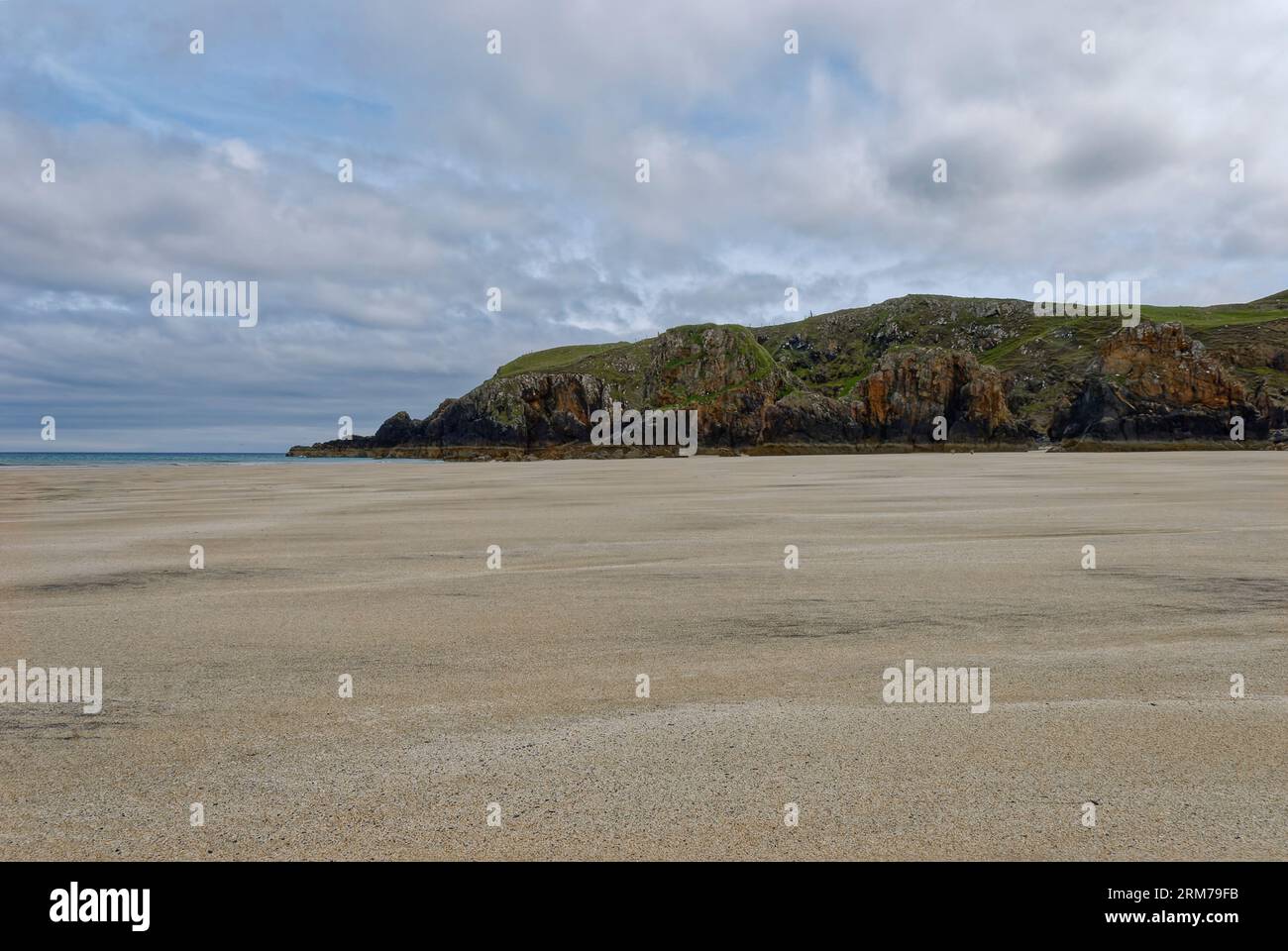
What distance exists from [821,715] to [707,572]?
4.49 m

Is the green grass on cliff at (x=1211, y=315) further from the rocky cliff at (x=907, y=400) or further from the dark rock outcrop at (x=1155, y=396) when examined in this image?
the dark rock outcrop at (x=1155, y=396)

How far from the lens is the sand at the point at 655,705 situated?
9.71ft

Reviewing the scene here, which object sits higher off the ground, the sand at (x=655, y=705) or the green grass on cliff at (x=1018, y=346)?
the green grass on cliff at (x=1018, y=346)

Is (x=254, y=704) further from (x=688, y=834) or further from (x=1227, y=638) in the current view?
(x=1227, y=638)

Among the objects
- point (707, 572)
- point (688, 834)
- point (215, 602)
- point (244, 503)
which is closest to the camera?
point (688, 834)

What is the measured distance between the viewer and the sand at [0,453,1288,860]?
296cm

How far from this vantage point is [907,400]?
105000 millimetres

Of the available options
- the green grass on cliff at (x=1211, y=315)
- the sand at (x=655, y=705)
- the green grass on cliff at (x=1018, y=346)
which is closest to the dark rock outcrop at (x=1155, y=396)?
the green grass on cliff at (x=1018, y=346)

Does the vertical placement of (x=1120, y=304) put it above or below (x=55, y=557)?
above

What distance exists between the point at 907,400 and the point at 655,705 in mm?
107257

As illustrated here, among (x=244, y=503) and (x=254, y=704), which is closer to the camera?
(x=254, y=704)

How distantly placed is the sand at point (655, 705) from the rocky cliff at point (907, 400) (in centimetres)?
8800
